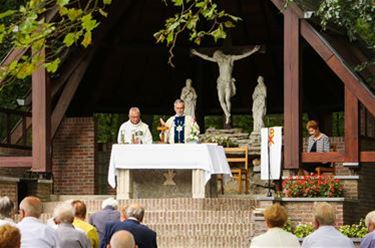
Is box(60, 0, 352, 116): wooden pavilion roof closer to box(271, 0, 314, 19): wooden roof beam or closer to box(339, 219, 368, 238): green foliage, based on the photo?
box(271, 0, 314, 19): wooden roof beam

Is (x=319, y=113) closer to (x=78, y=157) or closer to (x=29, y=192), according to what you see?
(x=78, y=157)

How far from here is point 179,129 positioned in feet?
78.0

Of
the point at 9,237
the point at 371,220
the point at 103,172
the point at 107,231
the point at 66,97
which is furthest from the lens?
the point at 103,172

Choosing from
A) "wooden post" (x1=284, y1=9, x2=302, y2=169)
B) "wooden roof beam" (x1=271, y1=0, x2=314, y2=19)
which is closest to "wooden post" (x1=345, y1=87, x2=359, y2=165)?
"wooden post" (x1=284, y1=9, x2=302, y2=169)

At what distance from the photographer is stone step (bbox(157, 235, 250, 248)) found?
21109 millimetres

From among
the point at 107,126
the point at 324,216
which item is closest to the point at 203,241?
the point at 324,216

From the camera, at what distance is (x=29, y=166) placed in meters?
25.1

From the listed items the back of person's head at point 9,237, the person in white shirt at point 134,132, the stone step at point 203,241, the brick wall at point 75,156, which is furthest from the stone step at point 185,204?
the back of person's head at point 9,237

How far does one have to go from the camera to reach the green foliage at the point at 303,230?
20.5 metres

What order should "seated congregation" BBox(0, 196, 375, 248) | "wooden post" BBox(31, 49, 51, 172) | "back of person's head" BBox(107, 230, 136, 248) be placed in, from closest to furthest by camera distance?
"back of person's head" BBox(107, 230, 136, 248) → "seated congregation" BBox(0, 196, 375, 248) → "wooden post" BBox(31, 49, 51, 172)

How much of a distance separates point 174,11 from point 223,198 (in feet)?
25.2

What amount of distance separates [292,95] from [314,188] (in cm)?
225

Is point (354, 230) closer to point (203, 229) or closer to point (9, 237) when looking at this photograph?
point (203, 229)

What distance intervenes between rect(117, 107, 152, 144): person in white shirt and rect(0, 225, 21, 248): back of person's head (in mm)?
13963
